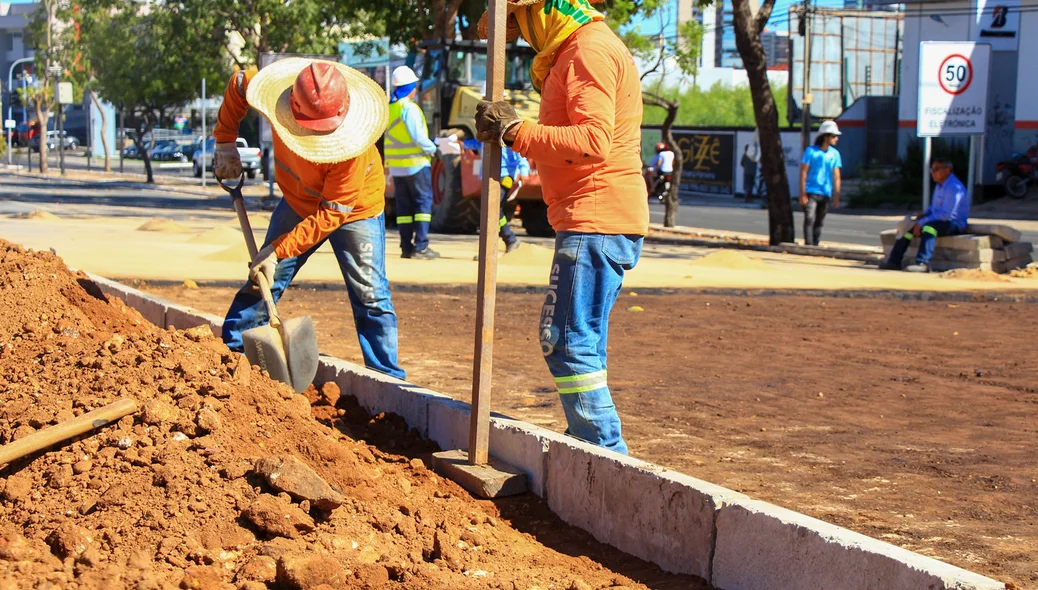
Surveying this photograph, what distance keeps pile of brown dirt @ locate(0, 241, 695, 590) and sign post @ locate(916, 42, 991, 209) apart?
13159 millimetres

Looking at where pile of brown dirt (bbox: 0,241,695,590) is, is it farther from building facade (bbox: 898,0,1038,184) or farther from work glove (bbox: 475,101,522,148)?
building facade (bbox: 898,0,1038,184)

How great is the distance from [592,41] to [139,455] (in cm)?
213

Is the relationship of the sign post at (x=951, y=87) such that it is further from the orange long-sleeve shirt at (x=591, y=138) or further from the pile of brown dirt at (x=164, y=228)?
the orange long-sleeve shirt at (x=591, y=138)

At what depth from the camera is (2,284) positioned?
6.81 m

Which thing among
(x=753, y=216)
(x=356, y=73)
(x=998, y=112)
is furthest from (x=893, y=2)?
(x=356, y=73)

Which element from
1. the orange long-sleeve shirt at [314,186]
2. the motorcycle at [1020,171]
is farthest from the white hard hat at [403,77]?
the motorcycle at [1020,171]

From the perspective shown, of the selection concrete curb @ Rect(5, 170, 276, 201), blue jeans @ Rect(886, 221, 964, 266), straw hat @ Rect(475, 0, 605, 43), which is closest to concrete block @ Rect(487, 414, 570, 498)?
straw hat @ Rect(475, 0, 605, 43)

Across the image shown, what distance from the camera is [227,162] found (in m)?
6.14

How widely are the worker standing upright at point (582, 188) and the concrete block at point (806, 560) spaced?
3.32 feet

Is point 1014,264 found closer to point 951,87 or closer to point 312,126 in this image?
point 951,87

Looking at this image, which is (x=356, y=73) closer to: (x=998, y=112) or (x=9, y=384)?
(x=9, y=384)

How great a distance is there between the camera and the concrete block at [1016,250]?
1410cm

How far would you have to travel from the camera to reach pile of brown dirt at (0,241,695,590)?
3457 millimetres

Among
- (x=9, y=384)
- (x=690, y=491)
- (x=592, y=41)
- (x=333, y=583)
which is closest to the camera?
(x=333, y=583)
